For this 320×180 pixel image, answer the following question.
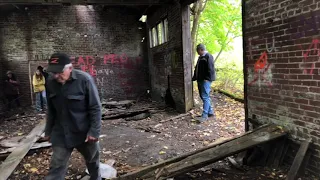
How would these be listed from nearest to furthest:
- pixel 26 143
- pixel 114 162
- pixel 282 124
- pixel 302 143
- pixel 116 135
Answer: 1. pixel 302 143
2. pixel 282 124
3. pixel 114 162
4. pixel 26 143
5. pixel 116 135

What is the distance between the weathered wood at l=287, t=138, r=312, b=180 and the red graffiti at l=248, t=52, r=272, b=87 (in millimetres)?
1039

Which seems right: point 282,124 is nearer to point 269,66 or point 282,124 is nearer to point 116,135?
point 269,66

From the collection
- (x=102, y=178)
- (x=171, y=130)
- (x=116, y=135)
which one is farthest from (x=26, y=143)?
(x=171, y=130)

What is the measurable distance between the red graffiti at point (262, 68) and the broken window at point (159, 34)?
18.8 ft

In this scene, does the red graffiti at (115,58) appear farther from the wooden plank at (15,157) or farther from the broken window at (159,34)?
the wooden plank at (15,157)

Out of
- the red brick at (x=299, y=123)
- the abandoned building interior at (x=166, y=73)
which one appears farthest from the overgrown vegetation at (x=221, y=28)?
the red brick at (x=299, y=123)

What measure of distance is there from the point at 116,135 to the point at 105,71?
6840mm

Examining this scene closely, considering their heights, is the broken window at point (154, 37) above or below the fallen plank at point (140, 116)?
above

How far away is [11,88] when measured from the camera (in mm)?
12078

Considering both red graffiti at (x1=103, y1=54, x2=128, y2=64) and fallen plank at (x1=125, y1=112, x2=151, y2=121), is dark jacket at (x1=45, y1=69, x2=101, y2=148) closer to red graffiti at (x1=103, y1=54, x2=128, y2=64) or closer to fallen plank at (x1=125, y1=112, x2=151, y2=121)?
fallen plank at (x1=125, y1=112, x2=151, y2=121)

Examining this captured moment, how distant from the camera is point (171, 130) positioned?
7137mm

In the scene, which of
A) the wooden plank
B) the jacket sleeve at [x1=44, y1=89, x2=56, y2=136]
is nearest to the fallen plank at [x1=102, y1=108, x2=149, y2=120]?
the wooden plank

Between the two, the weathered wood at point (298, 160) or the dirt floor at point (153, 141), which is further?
the dirt floor at point (153, 141)

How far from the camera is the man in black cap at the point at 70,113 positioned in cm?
316
